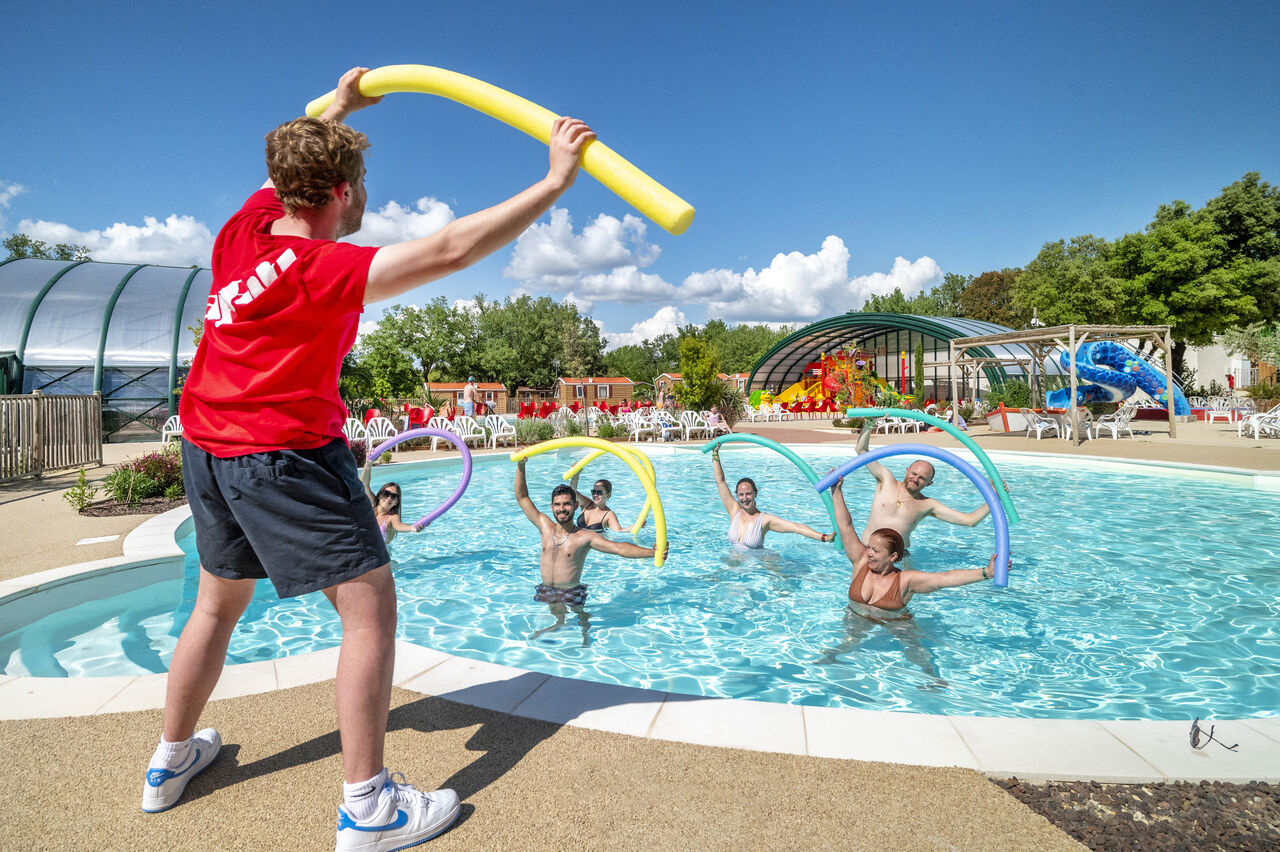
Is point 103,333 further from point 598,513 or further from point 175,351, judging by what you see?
point 598,513

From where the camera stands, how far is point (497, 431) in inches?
727

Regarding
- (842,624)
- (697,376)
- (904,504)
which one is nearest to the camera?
(842,624)

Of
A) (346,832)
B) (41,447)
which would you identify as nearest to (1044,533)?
(346,832)

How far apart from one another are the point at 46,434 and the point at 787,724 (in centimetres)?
1383

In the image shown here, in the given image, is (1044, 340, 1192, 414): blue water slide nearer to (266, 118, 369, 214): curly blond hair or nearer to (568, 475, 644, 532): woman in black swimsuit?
(568, 475, 644, 532): woman in black swimsuit

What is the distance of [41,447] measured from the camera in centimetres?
1132

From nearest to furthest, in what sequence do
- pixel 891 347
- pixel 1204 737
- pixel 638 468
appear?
pixel 1204 737 < pixel 638 468 < pixel 891 347

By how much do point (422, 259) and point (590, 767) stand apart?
1.76 metres

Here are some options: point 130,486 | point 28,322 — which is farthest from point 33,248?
point 130,486

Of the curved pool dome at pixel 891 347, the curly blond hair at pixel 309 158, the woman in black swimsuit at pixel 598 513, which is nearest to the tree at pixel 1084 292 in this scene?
the curved pool dome at pixel 891 347

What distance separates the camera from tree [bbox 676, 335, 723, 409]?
23078mm

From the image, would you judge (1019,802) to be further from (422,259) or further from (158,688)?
(158,688)

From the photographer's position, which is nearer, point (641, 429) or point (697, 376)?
point (641, 429)

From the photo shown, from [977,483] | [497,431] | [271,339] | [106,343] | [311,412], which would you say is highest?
[106,343]
